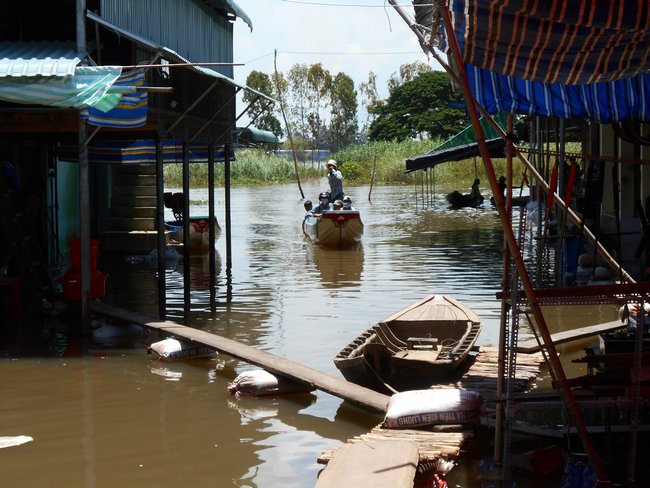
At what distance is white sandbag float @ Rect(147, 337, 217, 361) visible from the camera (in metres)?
10.9

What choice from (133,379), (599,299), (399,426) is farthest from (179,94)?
(599,299)

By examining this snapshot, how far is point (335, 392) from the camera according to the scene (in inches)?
342

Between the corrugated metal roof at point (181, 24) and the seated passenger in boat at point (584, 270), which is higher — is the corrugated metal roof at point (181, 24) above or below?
above

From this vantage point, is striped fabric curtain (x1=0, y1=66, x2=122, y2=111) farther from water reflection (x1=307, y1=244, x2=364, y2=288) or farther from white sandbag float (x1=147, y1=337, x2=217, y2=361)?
water reflection (x1=307, y1=244, x2=364, y2=288)

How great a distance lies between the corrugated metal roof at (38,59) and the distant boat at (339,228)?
33.7ft

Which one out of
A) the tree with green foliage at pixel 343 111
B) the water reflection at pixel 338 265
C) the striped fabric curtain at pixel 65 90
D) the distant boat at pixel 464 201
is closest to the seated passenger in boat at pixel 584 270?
the water reflection at pixel 338 265

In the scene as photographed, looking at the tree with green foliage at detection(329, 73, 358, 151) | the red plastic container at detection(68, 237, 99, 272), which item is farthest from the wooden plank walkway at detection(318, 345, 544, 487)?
the tree with green foliage at detection(329, 73, 358, 151)

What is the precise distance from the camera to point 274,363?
972 cm

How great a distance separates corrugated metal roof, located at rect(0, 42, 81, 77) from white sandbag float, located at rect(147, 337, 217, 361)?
310 centimetres

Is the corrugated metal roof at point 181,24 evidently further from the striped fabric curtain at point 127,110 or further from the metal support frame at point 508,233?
the metal support frame at point 508,233

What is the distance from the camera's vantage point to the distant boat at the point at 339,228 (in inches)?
886

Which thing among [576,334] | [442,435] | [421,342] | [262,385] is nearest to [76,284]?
[262,385]

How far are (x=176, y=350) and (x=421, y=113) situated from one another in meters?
62.2

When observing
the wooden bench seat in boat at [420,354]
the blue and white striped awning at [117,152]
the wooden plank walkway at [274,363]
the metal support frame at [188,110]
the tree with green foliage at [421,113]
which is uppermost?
the tree with green foliage at [421,113]
